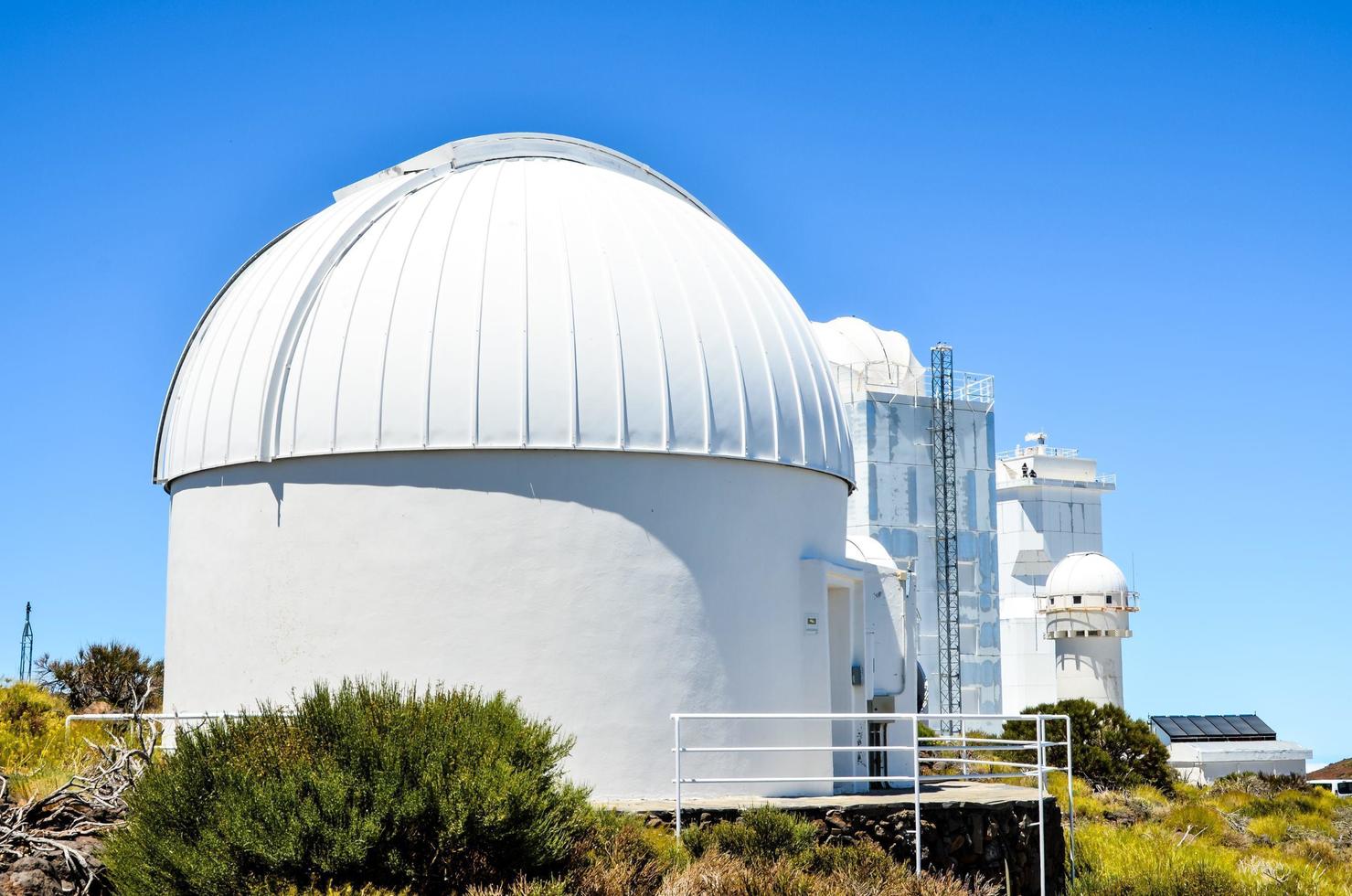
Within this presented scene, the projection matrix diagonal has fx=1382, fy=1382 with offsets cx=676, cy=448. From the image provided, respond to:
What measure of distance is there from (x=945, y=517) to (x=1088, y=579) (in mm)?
4106

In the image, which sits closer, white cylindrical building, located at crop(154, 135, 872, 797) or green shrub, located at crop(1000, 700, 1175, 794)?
white cylindrical building, located at crop(154, 135, 872, 797)

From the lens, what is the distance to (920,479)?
126 feet

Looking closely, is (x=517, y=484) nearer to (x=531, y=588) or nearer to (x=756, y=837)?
(x=531, y=588)

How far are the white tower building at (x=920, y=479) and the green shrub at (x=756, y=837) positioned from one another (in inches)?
999

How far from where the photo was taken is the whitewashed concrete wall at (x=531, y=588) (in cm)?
1250

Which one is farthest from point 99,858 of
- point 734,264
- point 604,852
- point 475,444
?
point 734,264

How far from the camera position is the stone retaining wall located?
11961mm

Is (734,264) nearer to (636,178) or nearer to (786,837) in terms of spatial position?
(636,178)

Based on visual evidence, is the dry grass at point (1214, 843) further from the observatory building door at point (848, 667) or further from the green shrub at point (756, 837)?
the green shrub at point (756, 837)

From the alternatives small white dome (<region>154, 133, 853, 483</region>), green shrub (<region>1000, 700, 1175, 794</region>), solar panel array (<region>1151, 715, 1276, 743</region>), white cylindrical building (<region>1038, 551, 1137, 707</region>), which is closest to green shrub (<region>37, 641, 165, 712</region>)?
small white dome (<region>154, 133, 853, 483</region>)

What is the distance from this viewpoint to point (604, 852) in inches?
380

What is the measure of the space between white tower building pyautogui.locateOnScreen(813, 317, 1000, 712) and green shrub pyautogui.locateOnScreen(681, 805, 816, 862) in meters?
25.4

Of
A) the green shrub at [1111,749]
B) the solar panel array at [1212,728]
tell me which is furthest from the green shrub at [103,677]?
the solar panel array at [1212,728]

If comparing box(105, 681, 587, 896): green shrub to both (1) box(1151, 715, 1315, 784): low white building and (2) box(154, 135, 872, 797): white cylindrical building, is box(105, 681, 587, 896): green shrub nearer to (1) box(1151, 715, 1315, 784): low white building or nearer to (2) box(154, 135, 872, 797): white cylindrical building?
(2) box(154, 135, 872, 797): white cylindrical building
